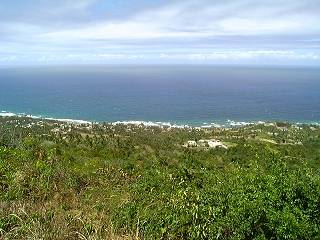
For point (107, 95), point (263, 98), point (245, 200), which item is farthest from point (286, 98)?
point (245, 200)

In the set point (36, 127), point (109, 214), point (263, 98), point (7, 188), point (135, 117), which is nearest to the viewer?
point (109, 214)

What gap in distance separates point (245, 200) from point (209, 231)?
123 centimetres

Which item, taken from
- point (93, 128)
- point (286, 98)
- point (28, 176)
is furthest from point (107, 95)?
point (28, 176)

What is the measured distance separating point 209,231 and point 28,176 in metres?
4.17

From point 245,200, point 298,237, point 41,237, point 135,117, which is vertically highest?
point 41,237

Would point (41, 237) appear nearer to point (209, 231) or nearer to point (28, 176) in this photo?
point (209, 231)

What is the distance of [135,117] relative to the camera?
131000mm

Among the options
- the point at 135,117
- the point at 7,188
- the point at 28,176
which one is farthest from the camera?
the point at 135,117

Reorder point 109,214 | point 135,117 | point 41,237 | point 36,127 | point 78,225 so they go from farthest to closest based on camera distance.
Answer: point 135,117 → point 36,127 → point 109,214 → point 78,225 → point 41,237

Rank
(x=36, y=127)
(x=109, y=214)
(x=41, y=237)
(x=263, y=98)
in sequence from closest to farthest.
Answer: (x=41, y=237) < (x=109, y=214) < (x=36, y=127) < (x=263, y=98)

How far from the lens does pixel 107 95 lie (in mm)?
188625

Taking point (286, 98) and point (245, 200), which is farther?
point (286, 98)

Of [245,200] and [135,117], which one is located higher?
[245,200]

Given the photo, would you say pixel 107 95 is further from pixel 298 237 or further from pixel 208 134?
pixel 298 237
